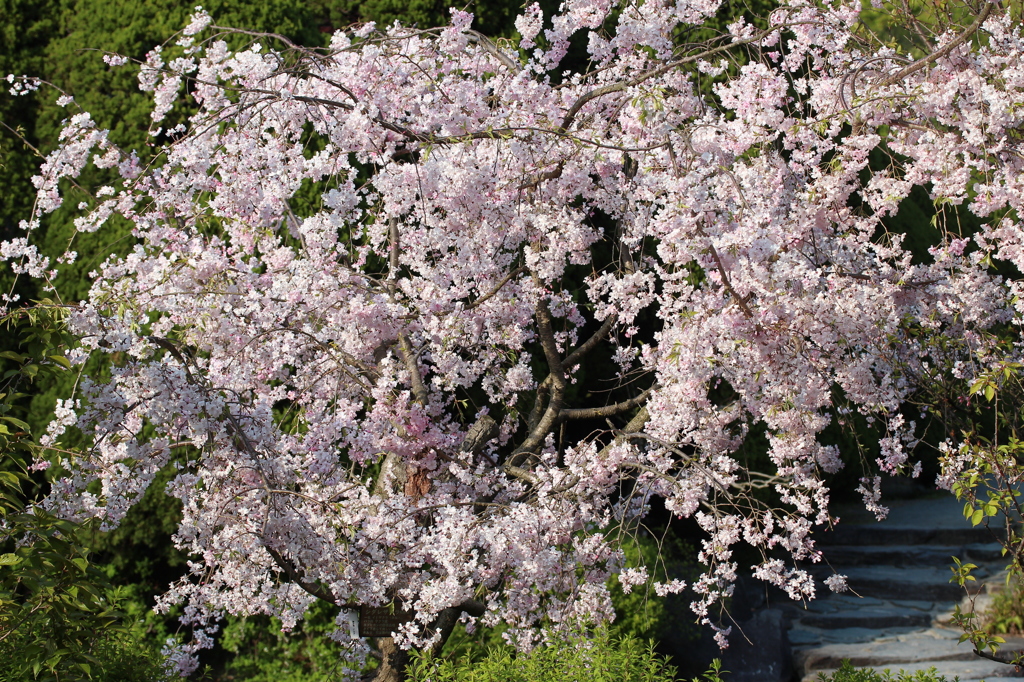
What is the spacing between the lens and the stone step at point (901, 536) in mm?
8406

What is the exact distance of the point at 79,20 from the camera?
20.6 feet

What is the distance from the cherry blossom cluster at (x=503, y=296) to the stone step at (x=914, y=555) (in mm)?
4088

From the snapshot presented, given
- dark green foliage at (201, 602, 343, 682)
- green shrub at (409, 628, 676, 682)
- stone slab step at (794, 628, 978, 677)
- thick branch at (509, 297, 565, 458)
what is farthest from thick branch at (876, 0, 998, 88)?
dark green foliage at (201, 602, 343, 682)

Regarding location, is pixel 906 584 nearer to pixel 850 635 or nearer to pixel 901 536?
pixel 901 536

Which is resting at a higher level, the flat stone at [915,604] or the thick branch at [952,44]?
the thick branch at [952,44]

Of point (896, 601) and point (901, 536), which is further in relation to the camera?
point (901, 536)

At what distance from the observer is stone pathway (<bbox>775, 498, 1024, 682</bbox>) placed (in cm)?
625

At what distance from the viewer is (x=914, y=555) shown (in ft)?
26.9

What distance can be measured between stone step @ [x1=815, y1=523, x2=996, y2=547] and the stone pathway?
10 millimetres

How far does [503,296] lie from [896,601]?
519cm

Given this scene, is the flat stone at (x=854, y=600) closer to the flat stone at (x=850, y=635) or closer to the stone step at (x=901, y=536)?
the flat stone at (x=850, y=635)

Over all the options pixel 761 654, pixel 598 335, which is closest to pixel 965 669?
pixel 761 654

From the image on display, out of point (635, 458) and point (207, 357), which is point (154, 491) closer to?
point (207, 357)

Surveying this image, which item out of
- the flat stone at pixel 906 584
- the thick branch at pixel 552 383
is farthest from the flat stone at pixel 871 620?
the thick branch at pixel 552 383
